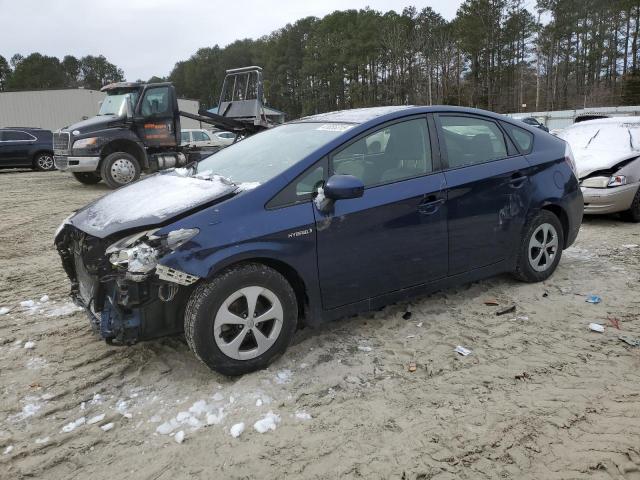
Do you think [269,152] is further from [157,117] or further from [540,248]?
[157,117]

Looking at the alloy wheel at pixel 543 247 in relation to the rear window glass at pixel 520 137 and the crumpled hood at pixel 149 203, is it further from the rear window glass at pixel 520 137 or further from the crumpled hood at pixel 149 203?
the crumpled hood at pixel 149 203

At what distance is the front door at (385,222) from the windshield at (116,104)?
36.0 feet

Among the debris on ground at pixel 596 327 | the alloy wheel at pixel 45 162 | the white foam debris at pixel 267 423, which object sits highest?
the alloy wheel at pixel 45 162

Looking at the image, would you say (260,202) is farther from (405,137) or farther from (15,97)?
(15,97)

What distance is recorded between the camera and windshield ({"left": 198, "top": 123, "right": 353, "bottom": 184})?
3.67 metres

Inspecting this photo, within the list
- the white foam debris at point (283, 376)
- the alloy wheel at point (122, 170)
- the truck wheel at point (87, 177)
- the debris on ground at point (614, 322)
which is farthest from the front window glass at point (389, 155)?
the truck wheel at point (87, 177)

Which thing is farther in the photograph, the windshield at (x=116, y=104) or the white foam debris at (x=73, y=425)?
the windshield at (x=116, y=104)

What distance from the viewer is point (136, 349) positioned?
3744 millimetres

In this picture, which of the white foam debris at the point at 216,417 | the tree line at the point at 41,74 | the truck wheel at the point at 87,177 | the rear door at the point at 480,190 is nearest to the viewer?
the white foam debris at the point at 216,417

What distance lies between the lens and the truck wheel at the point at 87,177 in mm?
13867

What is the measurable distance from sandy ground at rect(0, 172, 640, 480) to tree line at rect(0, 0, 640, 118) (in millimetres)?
51433

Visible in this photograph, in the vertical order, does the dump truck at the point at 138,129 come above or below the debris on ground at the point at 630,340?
above

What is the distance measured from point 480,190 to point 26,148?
1886 cm

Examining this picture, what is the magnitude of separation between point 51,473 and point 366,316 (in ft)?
8.11
